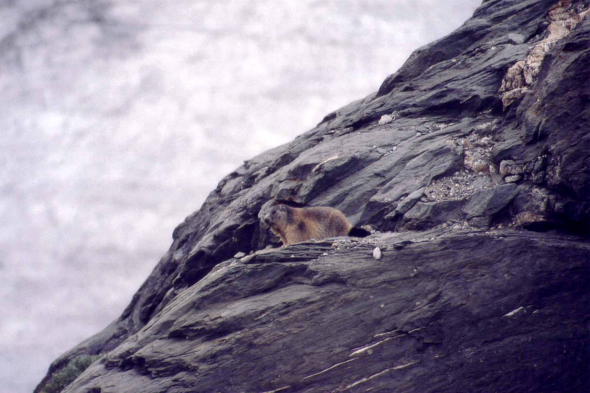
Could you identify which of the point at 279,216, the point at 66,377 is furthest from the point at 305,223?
the point at 66,377

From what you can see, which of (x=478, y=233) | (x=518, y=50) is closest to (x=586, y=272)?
(x=478, y=233)

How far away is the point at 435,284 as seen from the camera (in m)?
8.48

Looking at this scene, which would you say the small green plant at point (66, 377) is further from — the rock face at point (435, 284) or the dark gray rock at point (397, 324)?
the dark gray rock at point (397, 324)

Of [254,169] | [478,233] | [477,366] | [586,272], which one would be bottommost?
[477,366]

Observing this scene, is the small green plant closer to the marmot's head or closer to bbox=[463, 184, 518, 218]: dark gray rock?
the marmot's head

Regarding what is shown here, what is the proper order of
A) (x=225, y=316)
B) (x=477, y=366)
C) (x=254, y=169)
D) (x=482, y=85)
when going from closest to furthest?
(x=477, y=366) → (x=225, y=316) → (x=482, y=85) → (x=254, y=169)

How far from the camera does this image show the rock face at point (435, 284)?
7766 mm

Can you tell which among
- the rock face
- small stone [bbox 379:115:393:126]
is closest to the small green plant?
the rock face

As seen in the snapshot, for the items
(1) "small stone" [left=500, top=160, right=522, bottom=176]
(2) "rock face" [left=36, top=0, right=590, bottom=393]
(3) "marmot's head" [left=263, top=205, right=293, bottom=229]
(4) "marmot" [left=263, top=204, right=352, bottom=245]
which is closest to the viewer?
(2) "rock face" [left=36, top=0, right=590, bottom=393]

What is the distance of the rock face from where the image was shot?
7766 mm

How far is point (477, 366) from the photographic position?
7.62m

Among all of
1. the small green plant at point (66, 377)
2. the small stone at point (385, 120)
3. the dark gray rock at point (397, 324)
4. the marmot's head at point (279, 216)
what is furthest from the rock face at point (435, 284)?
the small green plant at point (66, 377)

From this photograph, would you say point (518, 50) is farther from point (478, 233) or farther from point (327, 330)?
point (327, 330)

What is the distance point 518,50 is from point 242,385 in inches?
500
